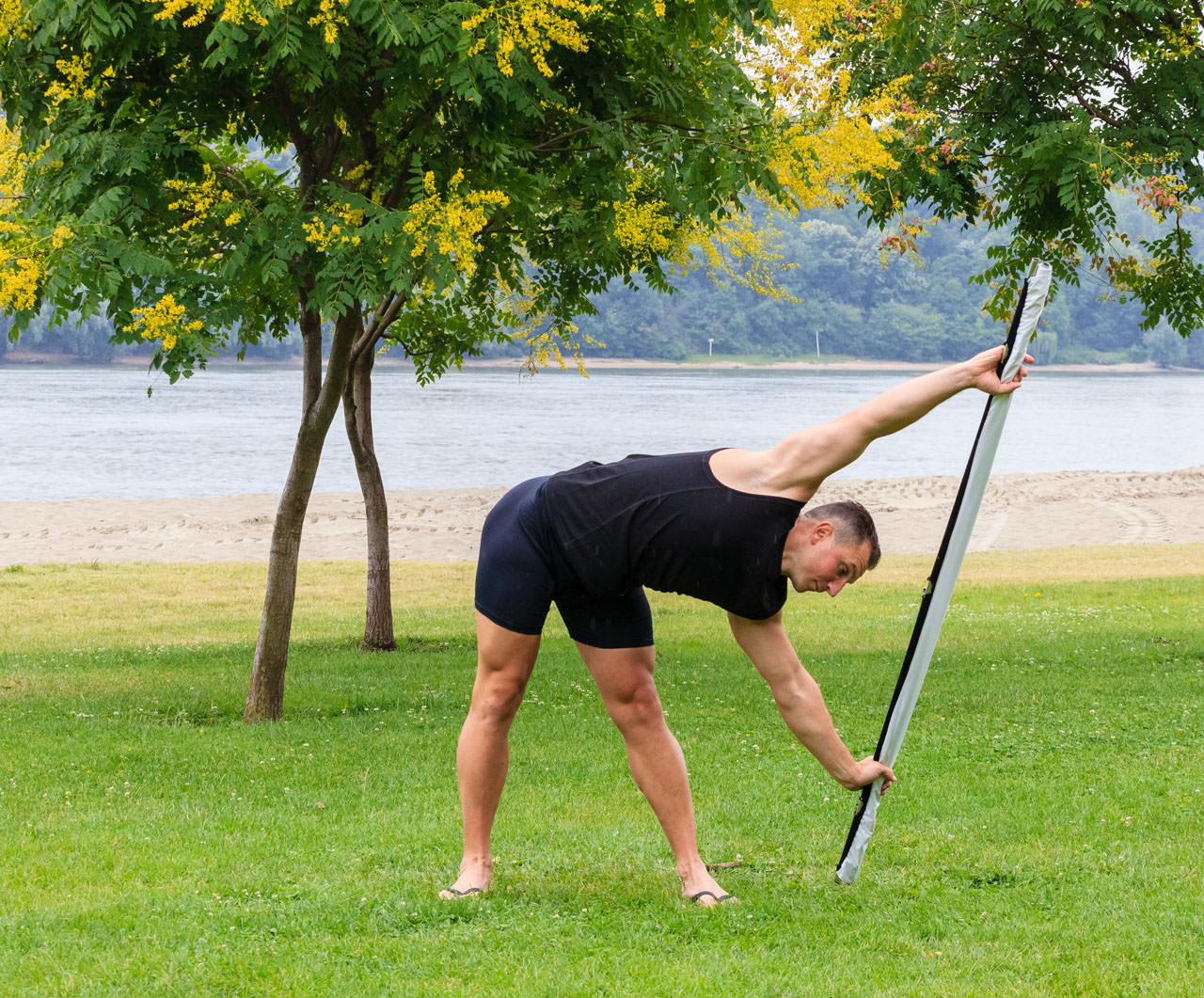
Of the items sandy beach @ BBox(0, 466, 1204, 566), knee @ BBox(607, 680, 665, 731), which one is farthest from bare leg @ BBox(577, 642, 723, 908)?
sandy beach @ BBox(0, 466, 1204, 566)

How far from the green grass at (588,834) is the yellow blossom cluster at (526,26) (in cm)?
365

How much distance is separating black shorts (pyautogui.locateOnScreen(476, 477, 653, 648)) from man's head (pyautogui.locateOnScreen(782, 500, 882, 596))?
51 cm

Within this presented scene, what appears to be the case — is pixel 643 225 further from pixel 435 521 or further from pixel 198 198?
pixel 435 521

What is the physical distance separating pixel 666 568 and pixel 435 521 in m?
23.2

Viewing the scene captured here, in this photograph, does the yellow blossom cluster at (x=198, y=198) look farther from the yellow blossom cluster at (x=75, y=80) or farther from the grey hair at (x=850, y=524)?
the grey hair at (x=850, y=524)

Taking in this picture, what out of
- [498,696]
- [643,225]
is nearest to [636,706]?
[498,696]

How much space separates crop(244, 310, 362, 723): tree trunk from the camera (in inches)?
314

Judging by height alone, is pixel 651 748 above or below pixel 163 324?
below

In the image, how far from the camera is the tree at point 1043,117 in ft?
28.8

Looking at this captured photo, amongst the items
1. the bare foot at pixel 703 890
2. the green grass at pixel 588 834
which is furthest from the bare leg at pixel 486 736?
the bare foot at pixel 703 890

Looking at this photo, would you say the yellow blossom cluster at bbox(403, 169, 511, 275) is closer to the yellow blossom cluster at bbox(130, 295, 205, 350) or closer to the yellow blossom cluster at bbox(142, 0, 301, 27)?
the yellow blossom cluster at bbox(142, 0, 301, 27)

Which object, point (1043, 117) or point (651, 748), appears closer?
point (651, 748)

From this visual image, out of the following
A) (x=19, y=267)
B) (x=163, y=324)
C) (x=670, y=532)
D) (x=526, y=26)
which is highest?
(x=526, y=26)

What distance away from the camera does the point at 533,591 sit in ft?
13.2
